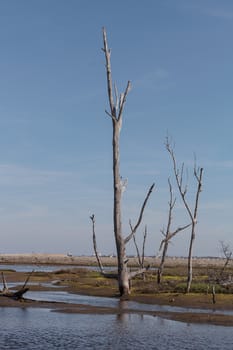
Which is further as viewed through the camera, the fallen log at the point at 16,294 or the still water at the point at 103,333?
the fallen log at the point at 16,294

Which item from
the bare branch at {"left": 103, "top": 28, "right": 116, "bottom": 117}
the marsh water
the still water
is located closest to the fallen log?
the marsh water

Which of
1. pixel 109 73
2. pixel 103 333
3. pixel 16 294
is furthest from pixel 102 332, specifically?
pixel 109 73

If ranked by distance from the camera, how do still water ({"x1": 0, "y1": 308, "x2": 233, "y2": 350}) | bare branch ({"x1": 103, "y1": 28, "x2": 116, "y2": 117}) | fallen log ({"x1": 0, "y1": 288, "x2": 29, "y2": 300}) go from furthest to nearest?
bare branch ({"x1": 103, "y1": 28, "x2": 116, "y2": 117}) < fallen log ({"x1": 0, "y1": 288, "x2": 29, "y2": 300}) < still water ({"x1": 0, "y1": 308, "x2": 233, "y2": 350})

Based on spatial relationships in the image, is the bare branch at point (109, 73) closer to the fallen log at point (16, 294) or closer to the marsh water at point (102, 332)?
the fallen log at point (16, 294)

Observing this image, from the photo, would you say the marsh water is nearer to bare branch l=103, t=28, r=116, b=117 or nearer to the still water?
the still water

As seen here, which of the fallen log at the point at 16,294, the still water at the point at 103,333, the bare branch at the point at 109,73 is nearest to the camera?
the still water at the point at 103,333

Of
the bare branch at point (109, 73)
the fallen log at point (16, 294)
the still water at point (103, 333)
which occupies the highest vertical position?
the bare branch at point (109, 73)

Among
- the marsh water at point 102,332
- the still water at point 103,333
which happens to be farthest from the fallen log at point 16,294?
the still water at point 103,333

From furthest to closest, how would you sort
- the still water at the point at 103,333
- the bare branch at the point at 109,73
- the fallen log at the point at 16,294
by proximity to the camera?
1. the bare branch at the point at 109,73
2. the fallen log at the point at 16,294
3. the still water at the point at 103,333

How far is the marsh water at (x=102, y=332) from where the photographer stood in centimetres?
1867

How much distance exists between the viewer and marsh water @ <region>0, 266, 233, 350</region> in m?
18.7

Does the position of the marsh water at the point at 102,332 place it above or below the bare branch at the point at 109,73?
below

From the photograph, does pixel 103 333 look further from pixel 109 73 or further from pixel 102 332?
pixel 109 73

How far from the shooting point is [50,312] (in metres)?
27.3
